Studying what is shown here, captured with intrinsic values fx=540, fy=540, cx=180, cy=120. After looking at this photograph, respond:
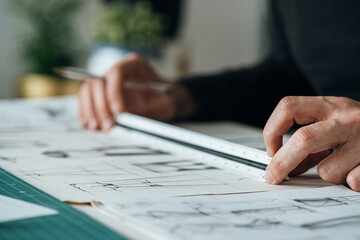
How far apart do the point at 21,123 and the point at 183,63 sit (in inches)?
68.3

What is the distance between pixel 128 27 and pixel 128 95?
1.17 metres

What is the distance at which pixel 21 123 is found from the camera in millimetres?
918

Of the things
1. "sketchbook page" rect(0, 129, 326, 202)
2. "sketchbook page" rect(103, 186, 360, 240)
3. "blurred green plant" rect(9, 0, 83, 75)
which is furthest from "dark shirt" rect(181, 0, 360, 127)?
"blurred green plant" rect(9, 0, 83, 75)

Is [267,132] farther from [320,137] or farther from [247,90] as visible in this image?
[247,90]

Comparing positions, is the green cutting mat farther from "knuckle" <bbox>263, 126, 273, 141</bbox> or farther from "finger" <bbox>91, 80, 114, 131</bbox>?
"finger" <bbox>91, 80, 114, 131</bbox>

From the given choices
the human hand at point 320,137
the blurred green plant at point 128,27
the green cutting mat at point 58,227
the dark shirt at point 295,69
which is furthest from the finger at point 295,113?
the blurred green plant at point 128,27

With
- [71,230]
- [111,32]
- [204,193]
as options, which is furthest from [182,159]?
[111,32]

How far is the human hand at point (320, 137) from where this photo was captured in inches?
20.3

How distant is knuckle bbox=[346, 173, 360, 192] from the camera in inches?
20.7

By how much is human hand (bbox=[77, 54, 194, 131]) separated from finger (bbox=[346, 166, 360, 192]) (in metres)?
0.45

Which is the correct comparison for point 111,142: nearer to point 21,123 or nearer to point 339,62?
point 21,123

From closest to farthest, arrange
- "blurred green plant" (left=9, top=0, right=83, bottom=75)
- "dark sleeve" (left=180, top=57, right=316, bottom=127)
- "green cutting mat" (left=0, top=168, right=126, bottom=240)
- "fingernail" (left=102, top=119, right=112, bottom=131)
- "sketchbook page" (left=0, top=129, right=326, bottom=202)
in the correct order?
"green cutting mat" (left=0, top=168, right=126, bottom=240) → "sketchbook page" (left=0, top=129, right=326, bottom=202) → "fingernail" (left=102, top=119, right=112, bottom=131) → "dark sleeve" (left=180, top=57, right=316, bottom=127) → "blurred green plant" (left=9, top=0, right=83, bottom=75)

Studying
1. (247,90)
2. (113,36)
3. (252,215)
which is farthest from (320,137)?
(113,36)

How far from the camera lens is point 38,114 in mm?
985
